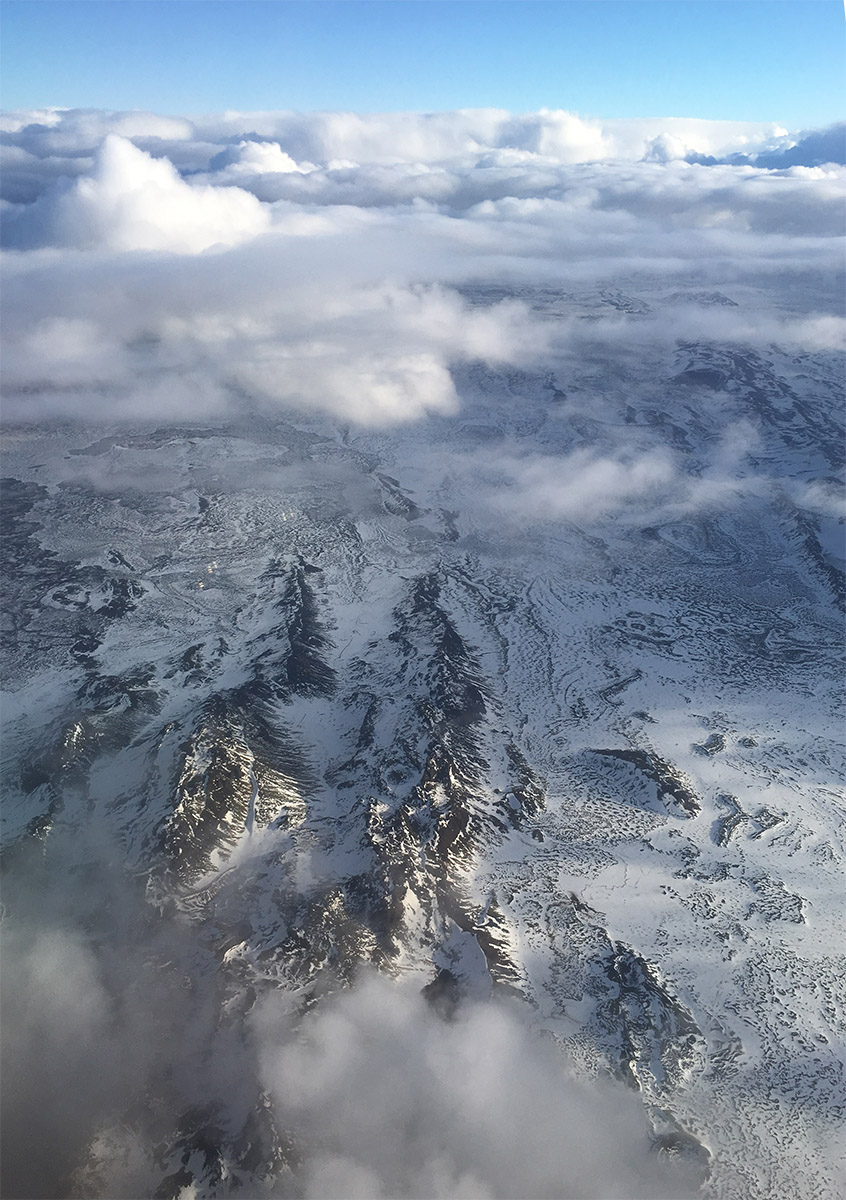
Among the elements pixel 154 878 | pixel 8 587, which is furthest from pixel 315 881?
pixel 8 587

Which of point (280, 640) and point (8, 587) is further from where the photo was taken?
point (8, 587)

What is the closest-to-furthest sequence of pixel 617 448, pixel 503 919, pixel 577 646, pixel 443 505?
1. pixel 503 919
2. pixel 577 646
3. pixel 443 505
4. pixel 617 448

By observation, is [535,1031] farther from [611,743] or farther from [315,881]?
[611,743]

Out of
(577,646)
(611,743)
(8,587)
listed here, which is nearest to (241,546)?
(8,587)

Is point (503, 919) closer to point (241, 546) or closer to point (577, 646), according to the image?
point (577, 646)

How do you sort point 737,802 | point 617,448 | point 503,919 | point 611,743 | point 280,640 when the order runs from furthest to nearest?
1. point 617,448
2. point 280,640
3. point 611,743
4. point 737,802
5. point 503,919

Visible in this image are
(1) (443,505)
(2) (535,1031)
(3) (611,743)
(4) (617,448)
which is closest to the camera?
(2) (535,1031)

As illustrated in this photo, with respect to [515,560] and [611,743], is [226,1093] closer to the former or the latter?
[611,743]

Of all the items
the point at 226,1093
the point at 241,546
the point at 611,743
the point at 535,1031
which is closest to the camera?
the point at 226,1093

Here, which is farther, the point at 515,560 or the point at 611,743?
the point at 515,560
